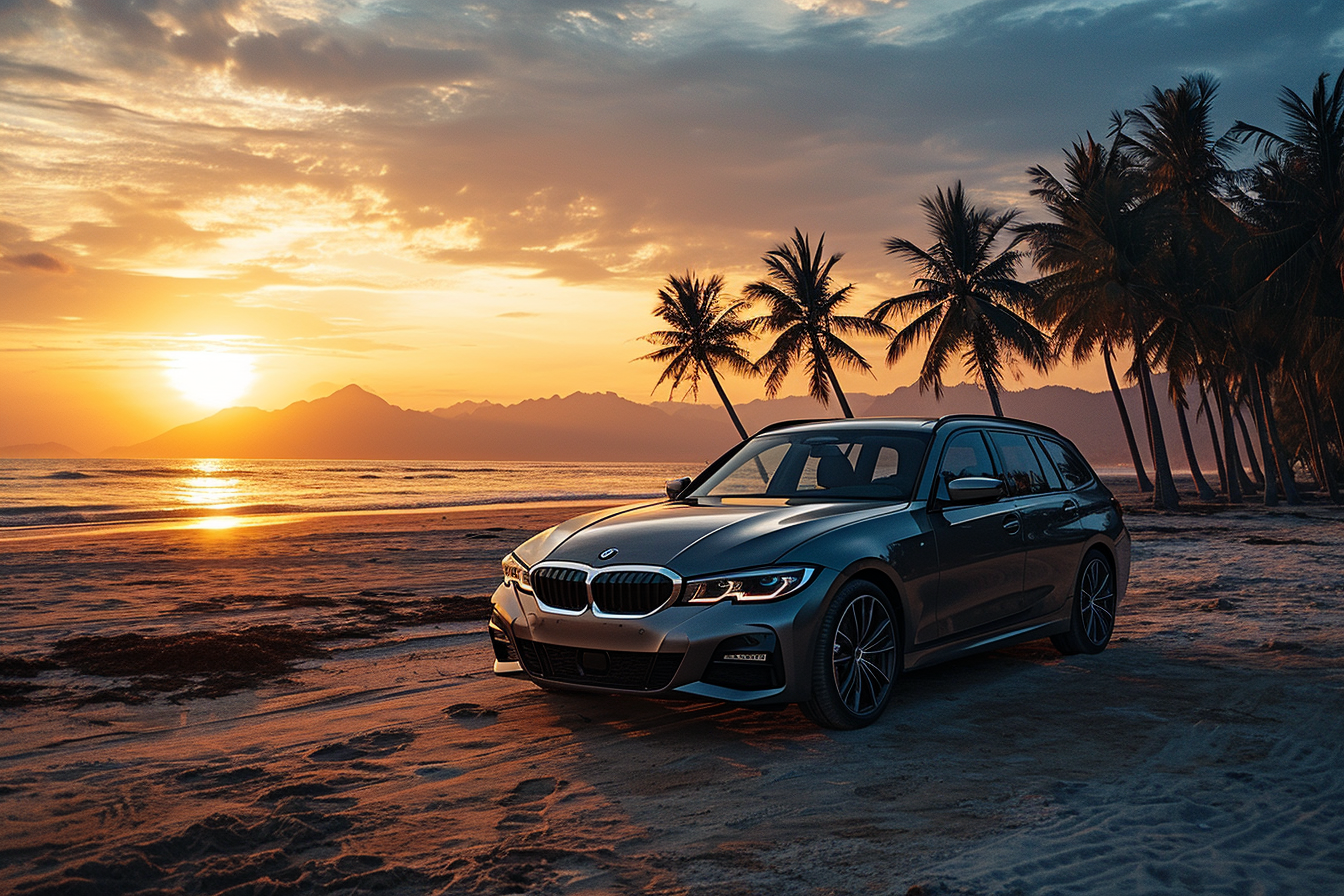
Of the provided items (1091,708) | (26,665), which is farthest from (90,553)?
(1091,708)

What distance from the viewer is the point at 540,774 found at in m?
4.55

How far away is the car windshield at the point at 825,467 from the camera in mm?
6094

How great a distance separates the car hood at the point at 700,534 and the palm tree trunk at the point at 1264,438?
27950mm

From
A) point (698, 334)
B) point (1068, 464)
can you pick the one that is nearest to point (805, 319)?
point (698, 334)

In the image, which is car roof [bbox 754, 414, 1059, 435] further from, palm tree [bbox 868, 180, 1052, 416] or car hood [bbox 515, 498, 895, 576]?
palm tree [bbox 868, 180, 1052, 416]

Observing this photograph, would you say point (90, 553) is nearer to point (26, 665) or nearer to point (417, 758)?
point (26, 665)

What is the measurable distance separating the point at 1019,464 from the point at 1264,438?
97.8ft

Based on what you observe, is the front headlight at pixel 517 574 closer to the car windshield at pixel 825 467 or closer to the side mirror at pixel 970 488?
the car windshield at pixel 825 467

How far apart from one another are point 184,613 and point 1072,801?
323 inches

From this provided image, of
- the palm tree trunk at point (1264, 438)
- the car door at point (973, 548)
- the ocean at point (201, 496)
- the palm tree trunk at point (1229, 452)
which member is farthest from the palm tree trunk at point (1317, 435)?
the car door at point (973, 548)

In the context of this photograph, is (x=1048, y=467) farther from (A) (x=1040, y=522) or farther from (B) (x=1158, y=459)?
(B) (x=1158, y=459)

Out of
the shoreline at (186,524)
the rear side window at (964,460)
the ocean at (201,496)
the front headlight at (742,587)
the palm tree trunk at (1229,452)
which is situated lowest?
the palm tree trunk at (1229,452)

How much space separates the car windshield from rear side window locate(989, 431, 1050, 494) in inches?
33.8

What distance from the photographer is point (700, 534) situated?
5246 mm
